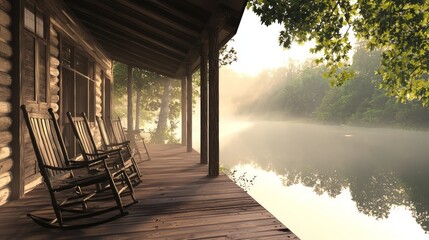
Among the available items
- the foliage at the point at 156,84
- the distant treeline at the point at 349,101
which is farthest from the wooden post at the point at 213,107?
the distant treeline at the point at 349,101

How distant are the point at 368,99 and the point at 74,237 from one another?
49.3 m

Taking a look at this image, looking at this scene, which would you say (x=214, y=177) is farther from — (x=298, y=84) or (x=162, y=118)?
(x=298, y=84)

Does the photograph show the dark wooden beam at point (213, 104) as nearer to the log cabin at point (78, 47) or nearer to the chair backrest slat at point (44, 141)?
the log cabin at point (78, 47)

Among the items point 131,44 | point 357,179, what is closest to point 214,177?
point 131,44

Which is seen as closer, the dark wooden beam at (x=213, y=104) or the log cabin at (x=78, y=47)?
the log cabin at (x=78, y=47)

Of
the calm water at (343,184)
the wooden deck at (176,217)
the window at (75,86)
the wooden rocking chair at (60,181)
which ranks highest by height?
the window at (75,86)

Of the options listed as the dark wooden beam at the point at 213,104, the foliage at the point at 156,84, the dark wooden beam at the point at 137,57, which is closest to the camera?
the dark wooden beam at the point at 213,104

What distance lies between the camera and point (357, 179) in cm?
2380

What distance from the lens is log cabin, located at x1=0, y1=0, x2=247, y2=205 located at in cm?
328

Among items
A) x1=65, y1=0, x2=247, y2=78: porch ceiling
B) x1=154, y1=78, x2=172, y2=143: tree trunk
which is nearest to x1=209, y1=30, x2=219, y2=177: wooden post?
x1=65, y1=0, x2=247, y2=78: porch ceiling

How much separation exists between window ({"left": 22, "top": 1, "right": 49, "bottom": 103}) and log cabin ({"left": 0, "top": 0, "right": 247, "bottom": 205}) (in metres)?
0.01

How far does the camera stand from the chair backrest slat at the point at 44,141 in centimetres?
255

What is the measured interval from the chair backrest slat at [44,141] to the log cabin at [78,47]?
52 cm

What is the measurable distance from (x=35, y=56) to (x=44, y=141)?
5.07 feet
